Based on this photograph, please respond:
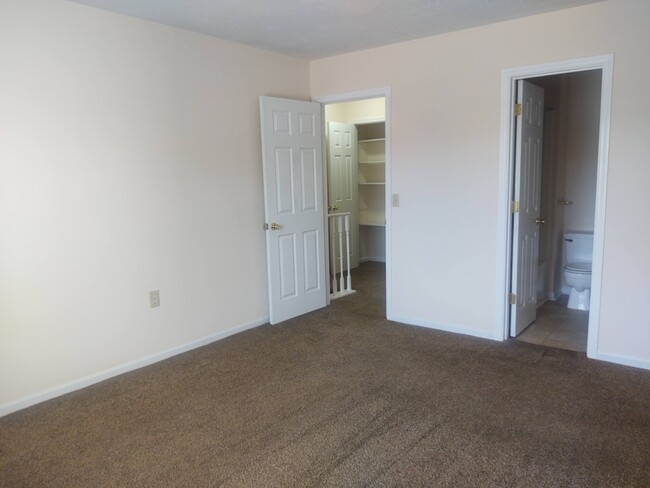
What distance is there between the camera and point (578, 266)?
15.0 feet

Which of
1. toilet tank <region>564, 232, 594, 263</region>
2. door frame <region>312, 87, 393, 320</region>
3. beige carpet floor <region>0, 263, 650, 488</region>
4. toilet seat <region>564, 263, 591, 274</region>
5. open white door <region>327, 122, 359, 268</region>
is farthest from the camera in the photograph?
open white door <region>327, 122, 359, 268</region>

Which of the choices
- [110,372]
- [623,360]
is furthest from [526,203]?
[110,372]

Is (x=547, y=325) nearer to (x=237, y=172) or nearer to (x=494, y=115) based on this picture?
(x=494, y=115)

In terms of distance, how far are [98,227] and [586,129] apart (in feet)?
14.8

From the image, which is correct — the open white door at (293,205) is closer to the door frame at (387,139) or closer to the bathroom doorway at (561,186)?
the door frame at (387,139)

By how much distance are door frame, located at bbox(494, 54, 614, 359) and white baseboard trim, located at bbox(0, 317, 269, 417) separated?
7.06ft

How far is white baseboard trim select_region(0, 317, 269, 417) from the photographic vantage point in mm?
2848

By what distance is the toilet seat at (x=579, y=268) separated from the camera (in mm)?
4434

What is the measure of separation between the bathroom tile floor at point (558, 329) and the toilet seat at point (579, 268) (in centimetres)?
38

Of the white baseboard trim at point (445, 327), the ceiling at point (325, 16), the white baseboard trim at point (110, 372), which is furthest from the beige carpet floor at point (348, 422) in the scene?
the ceiling at point (325, 16)

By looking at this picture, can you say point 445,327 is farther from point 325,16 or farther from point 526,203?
point 325,16

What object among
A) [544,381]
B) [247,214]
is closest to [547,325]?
[544,381]

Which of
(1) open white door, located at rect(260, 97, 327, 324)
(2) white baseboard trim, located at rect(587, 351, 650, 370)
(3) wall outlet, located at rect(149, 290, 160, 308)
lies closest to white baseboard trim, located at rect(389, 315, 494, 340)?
(2) white baseboard trim, located at rect(587, 351, 650, 370)

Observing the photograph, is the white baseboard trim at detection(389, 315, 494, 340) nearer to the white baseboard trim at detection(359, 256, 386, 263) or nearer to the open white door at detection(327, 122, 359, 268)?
the open white door at detection(327, 122, 359, 268)
